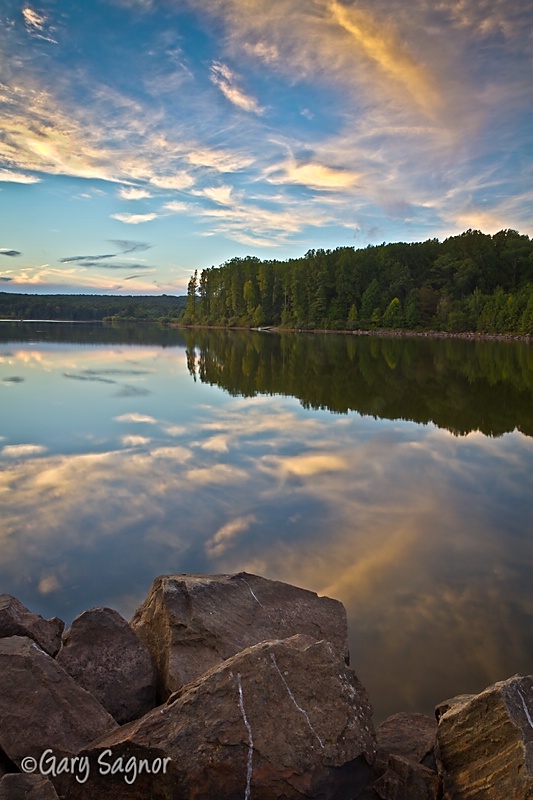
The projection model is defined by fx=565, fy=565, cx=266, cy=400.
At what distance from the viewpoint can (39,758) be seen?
4086mm

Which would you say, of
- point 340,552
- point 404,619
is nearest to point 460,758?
point 404,619

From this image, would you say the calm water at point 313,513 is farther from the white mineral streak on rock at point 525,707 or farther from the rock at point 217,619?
the white mineral streak on rock at point 525,707

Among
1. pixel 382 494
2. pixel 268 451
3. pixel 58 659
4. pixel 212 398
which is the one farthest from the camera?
pixel 212 398

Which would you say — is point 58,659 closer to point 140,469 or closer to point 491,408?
point 140,469

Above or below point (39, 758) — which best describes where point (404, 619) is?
below

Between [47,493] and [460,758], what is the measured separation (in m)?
9.07

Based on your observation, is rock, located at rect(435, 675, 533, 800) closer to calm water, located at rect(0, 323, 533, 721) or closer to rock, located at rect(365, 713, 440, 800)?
rock, located at rect(365, 713, 440, 800)

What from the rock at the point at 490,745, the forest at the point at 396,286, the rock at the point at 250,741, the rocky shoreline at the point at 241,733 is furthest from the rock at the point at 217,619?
the forest at the point at 396,286

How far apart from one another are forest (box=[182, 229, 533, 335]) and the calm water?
83.1 m

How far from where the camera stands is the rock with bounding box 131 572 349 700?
5188 millimetres

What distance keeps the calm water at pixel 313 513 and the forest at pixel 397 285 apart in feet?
272

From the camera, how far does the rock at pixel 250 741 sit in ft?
11.7

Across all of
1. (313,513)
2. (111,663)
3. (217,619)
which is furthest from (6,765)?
(313,513)

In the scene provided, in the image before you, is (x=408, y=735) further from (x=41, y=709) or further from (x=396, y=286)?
(x=396, y=286)
